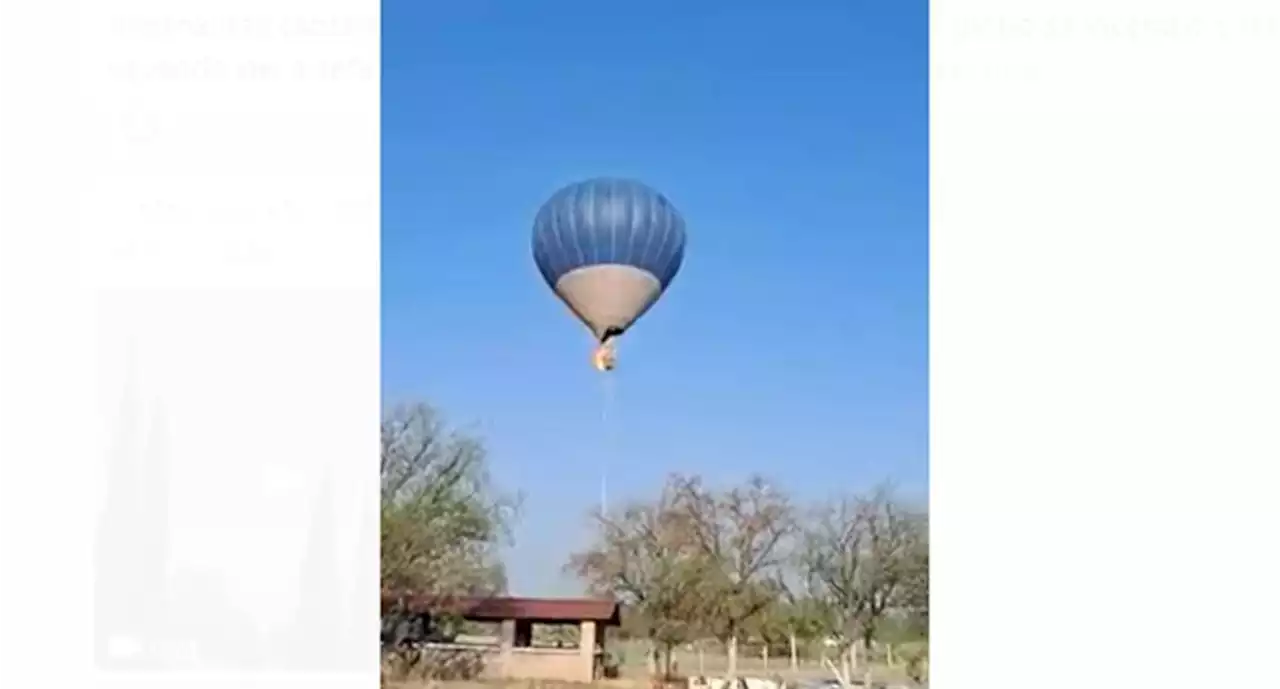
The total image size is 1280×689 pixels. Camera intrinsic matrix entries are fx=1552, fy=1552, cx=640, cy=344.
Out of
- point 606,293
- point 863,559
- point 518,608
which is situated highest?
point 606,293

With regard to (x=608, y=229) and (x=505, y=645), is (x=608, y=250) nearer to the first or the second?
(x=608, y=229)

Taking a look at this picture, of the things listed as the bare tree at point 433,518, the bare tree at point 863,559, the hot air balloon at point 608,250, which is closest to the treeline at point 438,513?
the bare tree at point 433,518

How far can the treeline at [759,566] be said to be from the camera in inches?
128

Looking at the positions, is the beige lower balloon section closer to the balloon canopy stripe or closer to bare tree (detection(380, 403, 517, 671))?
the balloon canopy stripe

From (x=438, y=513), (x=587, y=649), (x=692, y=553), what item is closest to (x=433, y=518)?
(x=438, y=513)

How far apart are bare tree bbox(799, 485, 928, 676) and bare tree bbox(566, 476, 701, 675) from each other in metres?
0.27

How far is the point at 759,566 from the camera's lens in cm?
337

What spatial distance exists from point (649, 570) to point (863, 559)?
0.46 m

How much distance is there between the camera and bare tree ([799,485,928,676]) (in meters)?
3.23

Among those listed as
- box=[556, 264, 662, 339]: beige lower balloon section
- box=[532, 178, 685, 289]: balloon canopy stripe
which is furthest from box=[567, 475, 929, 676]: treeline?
box=[532, 178, 685, 289]: balloon canopy stripe
